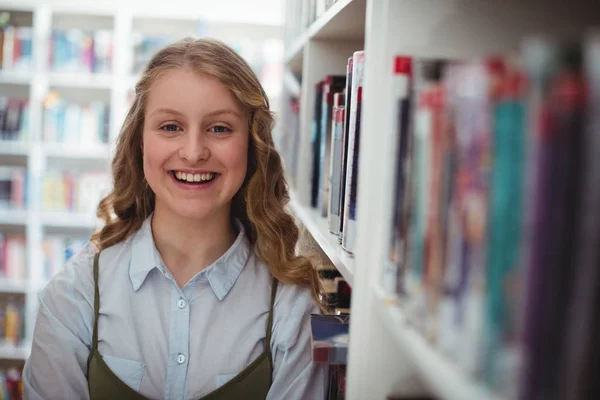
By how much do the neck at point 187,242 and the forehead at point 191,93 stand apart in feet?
0.94

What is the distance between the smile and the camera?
55.2 inches

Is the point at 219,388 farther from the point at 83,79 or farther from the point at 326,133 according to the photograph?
the point at 83,79

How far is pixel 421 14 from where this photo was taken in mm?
823

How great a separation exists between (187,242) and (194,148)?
10.7 inches

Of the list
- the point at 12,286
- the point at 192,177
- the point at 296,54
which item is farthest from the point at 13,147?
the point at 192,177

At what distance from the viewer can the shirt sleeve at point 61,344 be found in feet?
4.30

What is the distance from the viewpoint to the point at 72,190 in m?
3.55

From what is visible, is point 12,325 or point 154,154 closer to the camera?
point 154,154

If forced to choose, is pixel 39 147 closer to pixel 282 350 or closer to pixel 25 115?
pixel 25 115

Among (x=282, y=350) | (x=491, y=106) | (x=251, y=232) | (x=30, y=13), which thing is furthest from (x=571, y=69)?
(x=30, y=13)

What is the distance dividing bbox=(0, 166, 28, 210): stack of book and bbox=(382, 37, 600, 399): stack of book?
11.1ft

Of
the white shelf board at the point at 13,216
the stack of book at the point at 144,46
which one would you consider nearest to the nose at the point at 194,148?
the stack of book at the point at 144,46

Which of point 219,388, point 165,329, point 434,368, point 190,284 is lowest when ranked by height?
point 219,388

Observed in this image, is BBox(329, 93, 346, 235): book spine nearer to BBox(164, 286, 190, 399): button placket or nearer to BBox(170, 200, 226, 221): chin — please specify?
BBox(170, 200, 226, 221): chin
